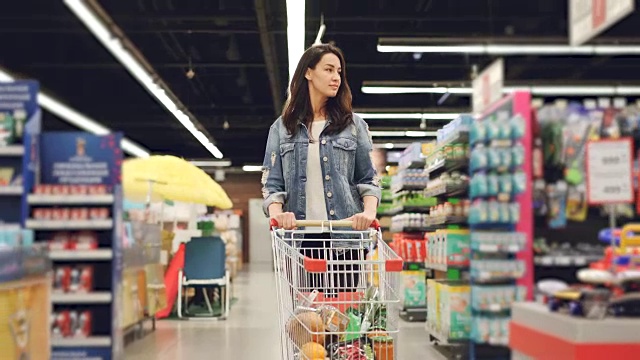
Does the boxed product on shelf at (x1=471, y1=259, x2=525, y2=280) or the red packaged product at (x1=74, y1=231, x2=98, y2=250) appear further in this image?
the red packaged product at (x1=74, y1=231, x2=98, y2=250)

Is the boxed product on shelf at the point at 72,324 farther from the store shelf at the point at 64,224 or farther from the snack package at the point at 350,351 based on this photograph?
the snack package at the point at 350,351

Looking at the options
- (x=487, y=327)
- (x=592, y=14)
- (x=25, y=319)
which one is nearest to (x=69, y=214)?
(x=25, y=319)

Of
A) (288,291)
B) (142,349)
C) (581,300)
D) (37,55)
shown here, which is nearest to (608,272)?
(581,300)

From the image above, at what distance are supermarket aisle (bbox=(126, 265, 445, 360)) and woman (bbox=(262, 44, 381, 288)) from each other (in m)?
3.03

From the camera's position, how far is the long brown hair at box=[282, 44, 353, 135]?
291cm

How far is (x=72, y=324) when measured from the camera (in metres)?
5.30

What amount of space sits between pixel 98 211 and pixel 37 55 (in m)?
11.0

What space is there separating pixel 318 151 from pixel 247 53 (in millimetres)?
13299

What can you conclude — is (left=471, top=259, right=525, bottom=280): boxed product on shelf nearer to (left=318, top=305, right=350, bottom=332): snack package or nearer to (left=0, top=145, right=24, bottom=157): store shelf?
(left=318, top=305, right=350, bottom=332): snack package

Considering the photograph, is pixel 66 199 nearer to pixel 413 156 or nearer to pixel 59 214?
pixel 59 214

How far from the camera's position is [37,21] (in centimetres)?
1314

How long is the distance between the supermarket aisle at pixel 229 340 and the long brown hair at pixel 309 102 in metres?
3.16

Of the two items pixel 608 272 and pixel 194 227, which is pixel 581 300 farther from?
pixel 194 227

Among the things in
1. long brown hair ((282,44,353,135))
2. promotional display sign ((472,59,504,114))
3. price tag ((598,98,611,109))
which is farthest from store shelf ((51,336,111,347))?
price tag ((598,98,611,109))
